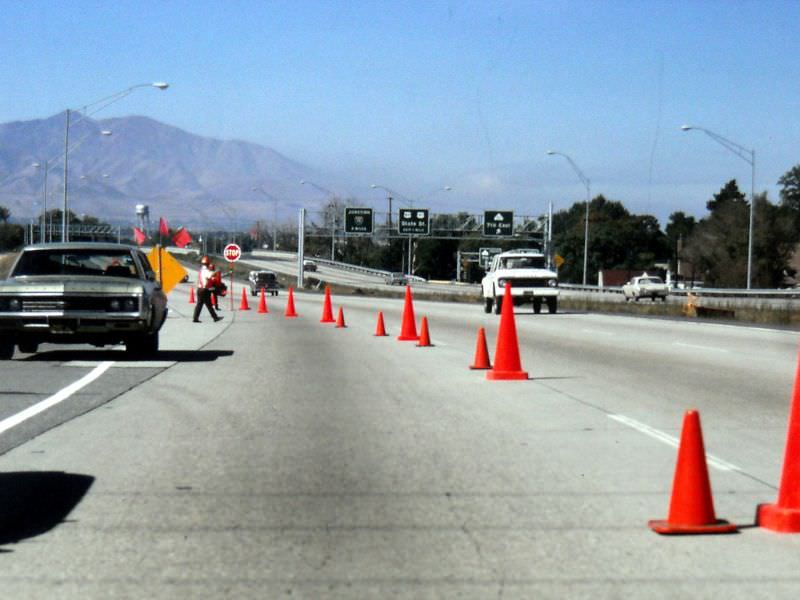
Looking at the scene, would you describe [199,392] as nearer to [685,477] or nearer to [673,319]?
[685,477]

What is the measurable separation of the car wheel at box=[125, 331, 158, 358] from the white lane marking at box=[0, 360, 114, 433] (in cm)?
155

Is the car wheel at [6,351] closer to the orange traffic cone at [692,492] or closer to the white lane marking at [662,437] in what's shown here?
the white lane marking at [662,437]

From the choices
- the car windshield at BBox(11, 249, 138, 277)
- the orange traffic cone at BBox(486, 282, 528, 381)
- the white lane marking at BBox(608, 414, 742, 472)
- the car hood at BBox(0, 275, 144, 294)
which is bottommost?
the white lane marking at BBox(608, 414, 742, 472)

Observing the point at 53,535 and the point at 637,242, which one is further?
the point at 637,242

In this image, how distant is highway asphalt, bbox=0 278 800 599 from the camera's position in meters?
6.29

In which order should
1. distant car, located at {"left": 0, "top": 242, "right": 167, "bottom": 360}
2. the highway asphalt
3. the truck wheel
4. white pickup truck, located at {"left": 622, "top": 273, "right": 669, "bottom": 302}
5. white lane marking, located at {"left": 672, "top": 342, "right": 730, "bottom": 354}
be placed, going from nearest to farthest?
the highway asphalt → distant car, located at {"left": 0, "top": 242, "right": 167, "bottom": 360} → white lane marking, located at {"left": 672, "top": 342, "right": 730, "bottom": 354} → the truck wheel → white pickup truck, located at {"left": 622, "top": 273, "right": 669, "bottom": 302}

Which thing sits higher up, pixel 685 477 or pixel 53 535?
pixel 685 477

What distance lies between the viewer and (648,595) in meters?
5.94

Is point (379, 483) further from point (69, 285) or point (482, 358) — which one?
point (69, 285)

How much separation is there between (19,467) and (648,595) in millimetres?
5402

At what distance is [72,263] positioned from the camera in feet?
66.3

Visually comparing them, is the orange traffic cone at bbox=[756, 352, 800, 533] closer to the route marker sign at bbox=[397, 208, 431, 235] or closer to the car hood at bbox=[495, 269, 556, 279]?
the car hood at bbox=[495, 269, 556, 279]

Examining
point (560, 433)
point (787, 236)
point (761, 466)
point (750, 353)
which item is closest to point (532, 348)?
point (750, 353)

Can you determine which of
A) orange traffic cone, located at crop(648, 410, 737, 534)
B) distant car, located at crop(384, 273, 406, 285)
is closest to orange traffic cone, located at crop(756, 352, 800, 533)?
orange traffic cone, located at crop(648, 410, 737, 534)
